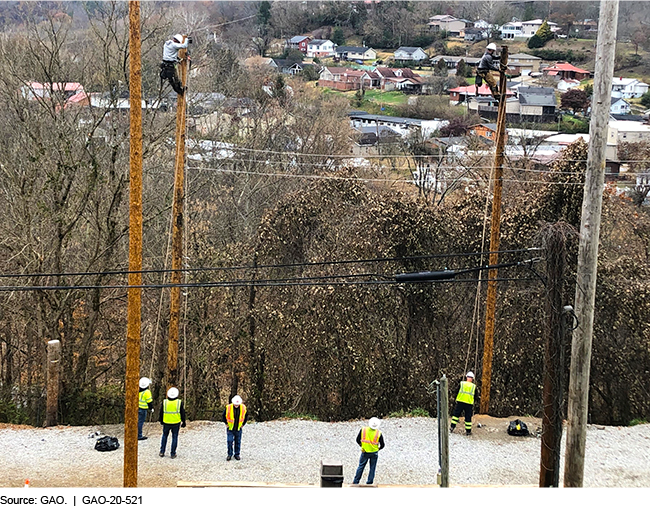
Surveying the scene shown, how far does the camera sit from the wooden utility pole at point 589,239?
28.3 feet

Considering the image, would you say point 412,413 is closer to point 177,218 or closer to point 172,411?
point 172,411

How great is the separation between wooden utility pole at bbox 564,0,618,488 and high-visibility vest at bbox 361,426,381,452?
10.5ft

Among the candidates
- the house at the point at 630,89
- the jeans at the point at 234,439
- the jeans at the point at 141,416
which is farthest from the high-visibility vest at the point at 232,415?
the house at the point at 630,89

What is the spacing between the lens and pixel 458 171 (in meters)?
33.1

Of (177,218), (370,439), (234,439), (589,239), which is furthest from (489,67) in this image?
(234,439)

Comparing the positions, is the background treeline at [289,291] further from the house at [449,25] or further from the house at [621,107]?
the house at [449,25]

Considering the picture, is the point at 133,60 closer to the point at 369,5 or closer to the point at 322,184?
the point at 322,184

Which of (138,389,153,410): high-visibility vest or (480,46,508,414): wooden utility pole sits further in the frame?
(480,46,508,414): wooden utility pole

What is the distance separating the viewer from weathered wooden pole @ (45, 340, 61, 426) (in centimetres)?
1514

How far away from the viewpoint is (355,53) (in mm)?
81812

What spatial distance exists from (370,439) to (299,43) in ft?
244

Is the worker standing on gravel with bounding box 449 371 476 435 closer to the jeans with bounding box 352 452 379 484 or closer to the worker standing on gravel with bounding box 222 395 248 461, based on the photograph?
the jeans with bounding box 352 452 379 484

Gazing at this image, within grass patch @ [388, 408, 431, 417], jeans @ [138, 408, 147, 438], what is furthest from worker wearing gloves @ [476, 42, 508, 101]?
jeans @ [138, 408, 147, 438]

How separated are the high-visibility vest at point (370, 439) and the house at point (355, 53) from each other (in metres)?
73.4
